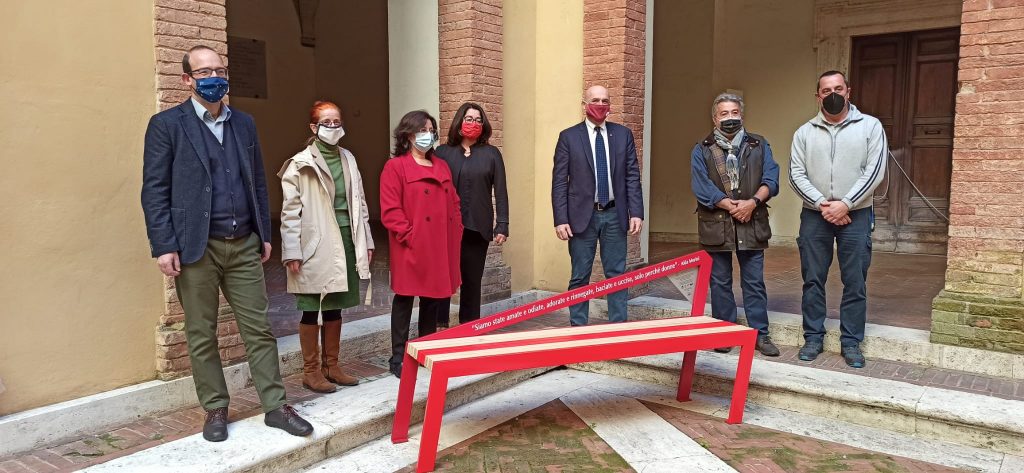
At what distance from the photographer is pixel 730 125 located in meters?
5.26

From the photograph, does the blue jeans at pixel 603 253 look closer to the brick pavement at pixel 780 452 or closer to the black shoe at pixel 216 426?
the brick pavement at pixel 780 452

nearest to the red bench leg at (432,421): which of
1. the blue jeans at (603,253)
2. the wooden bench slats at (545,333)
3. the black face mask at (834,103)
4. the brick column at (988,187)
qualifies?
the wooden bench slats at (545,333)

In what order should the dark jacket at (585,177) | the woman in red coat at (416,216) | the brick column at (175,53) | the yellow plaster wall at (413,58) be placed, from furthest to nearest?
the yellow plaster wall at (413,58), the dark jacket at (585,177), the woman in red coat at (416,216), the brick column at (175,53)

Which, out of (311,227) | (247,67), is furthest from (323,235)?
(247,67)

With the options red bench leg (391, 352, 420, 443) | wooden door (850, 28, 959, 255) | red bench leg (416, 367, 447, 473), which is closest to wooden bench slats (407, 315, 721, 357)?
red bench leg (391, 352, 420, 443)

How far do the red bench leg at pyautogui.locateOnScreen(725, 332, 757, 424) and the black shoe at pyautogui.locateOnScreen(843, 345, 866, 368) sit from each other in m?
1.15

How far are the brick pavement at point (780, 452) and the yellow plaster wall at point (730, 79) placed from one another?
687 centimetres

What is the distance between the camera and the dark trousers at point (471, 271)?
541cm

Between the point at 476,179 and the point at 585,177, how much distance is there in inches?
33.9

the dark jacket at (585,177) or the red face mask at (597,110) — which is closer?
the red face mask at (597,110)

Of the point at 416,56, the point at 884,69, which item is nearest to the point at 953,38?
the point at 884,69

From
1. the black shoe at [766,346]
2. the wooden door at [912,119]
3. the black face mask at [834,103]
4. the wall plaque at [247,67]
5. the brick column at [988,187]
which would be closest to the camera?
the brick column at [988,187]

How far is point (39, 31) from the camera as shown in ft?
12.5

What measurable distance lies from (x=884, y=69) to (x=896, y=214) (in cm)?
191
